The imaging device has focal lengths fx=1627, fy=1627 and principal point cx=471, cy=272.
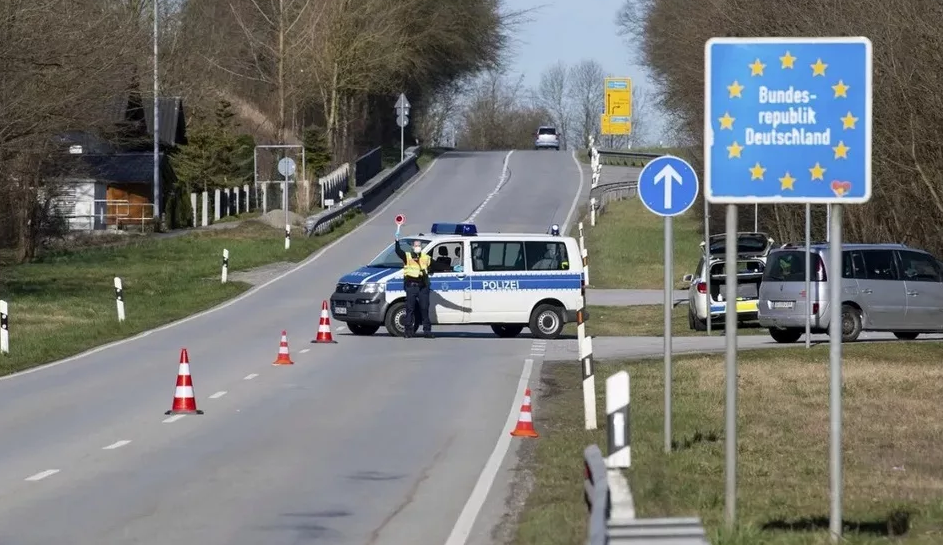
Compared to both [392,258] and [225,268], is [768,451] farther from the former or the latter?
[225,268]

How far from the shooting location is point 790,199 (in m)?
9.30

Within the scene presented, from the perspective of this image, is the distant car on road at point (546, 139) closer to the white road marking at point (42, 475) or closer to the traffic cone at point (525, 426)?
the traffic cone at point (525, 426)

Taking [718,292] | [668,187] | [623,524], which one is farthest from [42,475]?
[718,292]

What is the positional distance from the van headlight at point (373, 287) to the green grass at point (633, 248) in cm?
1682

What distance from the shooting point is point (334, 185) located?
6312 centimetres

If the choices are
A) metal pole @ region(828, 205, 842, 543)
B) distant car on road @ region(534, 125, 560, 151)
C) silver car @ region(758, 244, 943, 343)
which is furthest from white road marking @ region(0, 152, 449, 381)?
distant car on road @ region(534, 125, 560, 151)

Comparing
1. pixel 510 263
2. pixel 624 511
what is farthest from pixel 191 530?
pixel 510 263

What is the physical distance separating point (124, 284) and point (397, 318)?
13488 mm

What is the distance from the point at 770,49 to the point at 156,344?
18.0 metres

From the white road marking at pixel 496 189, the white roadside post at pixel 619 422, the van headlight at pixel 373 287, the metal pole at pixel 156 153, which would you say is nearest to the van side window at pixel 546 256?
the van headlight at pixel 373 287

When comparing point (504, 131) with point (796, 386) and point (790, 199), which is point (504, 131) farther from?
point (790, 199)

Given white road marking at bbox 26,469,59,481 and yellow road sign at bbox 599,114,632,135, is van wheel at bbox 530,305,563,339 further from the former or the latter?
yellow road sign at bbox 599,114,632,135

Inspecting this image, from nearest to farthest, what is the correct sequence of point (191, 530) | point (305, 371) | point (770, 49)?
point (770, 49) < point (191, 530) < point (305, 371)

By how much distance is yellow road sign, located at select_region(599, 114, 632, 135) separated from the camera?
8438cm
